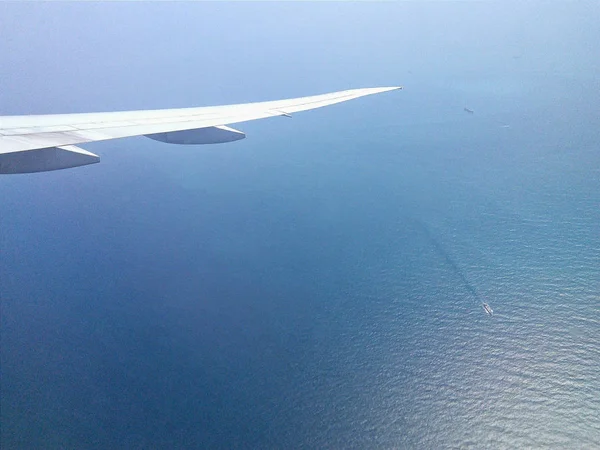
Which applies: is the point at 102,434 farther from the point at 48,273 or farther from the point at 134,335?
the point at 48,273

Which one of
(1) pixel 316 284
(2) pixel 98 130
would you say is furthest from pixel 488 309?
(2) pixel 98 130

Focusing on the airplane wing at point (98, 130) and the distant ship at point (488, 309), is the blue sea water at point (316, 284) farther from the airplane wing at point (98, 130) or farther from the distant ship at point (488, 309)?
the airplane wing at point (98, 130)

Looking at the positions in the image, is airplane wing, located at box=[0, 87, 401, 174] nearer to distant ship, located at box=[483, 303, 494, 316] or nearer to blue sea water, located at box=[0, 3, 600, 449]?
blue sea water, located at box=[0, 3, 600, 449]

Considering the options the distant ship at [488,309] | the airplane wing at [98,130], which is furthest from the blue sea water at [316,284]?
the airplane wing at [98,130]

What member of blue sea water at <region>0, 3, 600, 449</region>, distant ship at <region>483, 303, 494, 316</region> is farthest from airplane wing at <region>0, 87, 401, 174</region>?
distant ship at <region>483, 303, 494, 316</region>

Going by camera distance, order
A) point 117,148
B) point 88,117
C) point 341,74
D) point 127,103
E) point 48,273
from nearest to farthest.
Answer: point 88,117 < point 48,273 < point 117,148 < point 127,103 < point 341,74

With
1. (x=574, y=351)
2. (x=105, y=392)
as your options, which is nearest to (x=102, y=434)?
(x=105, y=392)
